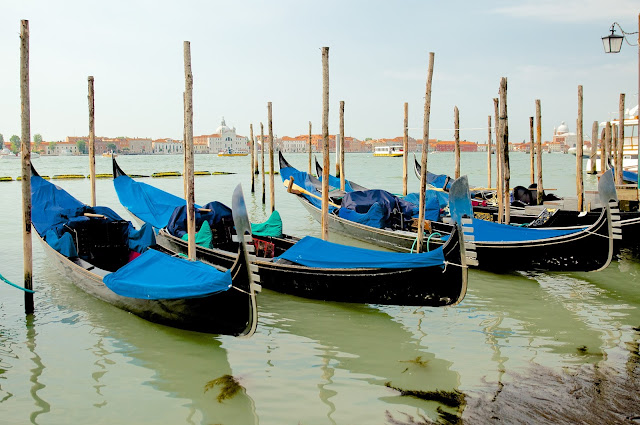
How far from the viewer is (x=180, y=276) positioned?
3.80 metres

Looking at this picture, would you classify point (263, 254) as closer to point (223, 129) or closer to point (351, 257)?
point (351, 257)

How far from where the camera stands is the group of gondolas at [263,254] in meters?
3.69

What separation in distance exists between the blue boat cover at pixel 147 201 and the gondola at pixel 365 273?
1981mm

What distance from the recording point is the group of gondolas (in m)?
3.69

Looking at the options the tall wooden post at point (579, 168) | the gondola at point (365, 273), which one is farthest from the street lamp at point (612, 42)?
the gondola at point (365, 273)

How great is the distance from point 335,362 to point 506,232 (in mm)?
3115

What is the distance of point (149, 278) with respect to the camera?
394cm

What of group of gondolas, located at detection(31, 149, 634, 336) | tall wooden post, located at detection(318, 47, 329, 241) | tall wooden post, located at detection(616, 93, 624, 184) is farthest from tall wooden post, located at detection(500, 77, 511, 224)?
tall wooden post, located at detection(616, 93, 624, 184)

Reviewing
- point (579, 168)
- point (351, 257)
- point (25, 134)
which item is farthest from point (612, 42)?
point (25, 134)

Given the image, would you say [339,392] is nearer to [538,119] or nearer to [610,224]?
[610,224]

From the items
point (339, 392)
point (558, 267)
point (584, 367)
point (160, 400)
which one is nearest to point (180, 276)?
point (160, 400)

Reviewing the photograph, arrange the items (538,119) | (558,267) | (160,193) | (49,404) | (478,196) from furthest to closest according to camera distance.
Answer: (478,196) < (538,119) < (160,193) < (558,267) < (49,404)

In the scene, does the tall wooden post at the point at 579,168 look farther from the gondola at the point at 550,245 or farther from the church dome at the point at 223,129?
the church dome at the point at 223,129

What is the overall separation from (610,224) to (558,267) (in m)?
0.68
